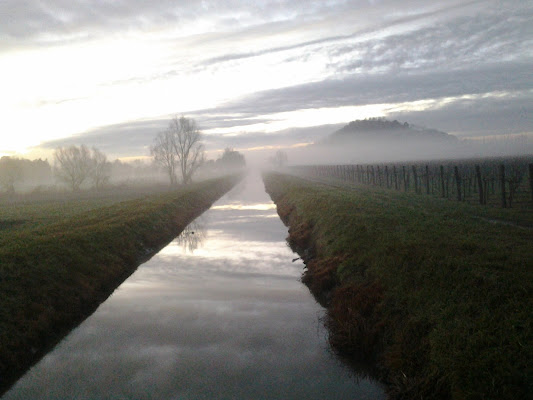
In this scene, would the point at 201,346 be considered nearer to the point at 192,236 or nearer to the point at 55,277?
the point at 55,277

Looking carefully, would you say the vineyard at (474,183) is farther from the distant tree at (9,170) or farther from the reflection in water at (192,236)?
the distant tree at (9,170)

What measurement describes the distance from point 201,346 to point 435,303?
16.3ft

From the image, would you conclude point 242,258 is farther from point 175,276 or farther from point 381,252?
point 381,252

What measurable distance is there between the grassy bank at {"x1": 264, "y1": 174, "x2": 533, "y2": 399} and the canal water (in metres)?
0.85

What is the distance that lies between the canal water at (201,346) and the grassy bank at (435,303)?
0.85m

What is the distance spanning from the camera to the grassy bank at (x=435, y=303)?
6.59 meters

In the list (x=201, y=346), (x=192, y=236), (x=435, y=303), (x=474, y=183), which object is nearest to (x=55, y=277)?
(x=201, y=346)

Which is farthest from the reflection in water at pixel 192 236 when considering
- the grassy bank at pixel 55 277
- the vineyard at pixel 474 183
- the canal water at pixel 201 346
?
the vineyard at pixel 474 183

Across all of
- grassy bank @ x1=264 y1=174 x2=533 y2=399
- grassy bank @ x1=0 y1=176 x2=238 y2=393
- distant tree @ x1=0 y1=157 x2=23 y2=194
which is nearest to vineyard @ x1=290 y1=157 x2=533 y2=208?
grassy bank @ x1=264 y1=174 x2=533 y2=399

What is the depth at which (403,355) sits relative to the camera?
7.98m

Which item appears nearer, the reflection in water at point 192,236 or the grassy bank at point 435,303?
the grassy bank at point 435,303

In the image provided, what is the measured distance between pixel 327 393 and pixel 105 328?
6.19 m

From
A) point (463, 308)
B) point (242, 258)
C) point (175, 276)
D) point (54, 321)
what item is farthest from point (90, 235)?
point (463, 308)

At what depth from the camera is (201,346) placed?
9945 mm
